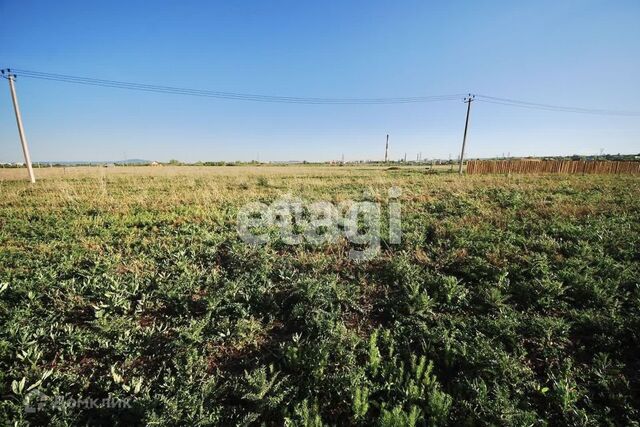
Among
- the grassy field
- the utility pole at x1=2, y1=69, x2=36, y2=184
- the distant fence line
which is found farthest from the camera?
the distant fence line

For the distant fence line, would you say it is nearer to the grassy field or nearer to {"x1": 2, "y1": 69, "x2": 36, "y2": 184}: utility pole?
the grassy field

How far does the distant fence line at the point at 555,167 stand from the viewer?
31953 mm

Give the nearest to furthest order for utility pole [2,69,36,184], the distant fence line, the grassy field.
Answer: the grassy field < utility pole [2,69,36,184] < the distant fence line

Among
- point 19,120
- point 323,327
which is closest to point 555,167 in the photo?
point 323,327

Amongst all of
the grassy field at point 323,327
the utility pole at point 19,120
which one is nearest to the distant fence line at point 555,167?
the grassy field at point 323,327

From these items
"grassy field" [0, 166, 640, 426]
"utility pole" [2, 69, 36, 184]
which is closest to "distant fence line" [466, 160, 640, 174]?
"grassy field" [0, 166, 640, 426]

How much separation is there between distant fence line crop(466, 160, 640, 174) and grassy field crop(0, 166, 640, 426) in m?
28.9

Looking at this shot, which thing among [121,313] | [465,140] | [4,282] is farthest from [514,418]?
[465,140]

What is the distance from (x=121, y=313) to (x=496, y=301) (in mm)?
6046

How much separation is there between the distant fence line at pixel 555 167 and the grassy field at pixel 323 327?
28.9 metres

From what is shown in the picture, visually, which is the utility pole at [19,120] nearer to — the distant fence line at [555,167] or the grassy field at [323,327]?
the grassy field at [323,327]

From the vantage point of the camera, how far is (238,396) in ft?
10.5

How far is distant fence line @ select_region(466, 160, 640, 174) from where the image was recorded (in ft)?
105

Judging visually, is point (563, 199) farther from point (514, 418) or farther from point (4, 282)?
point (4, 282)
